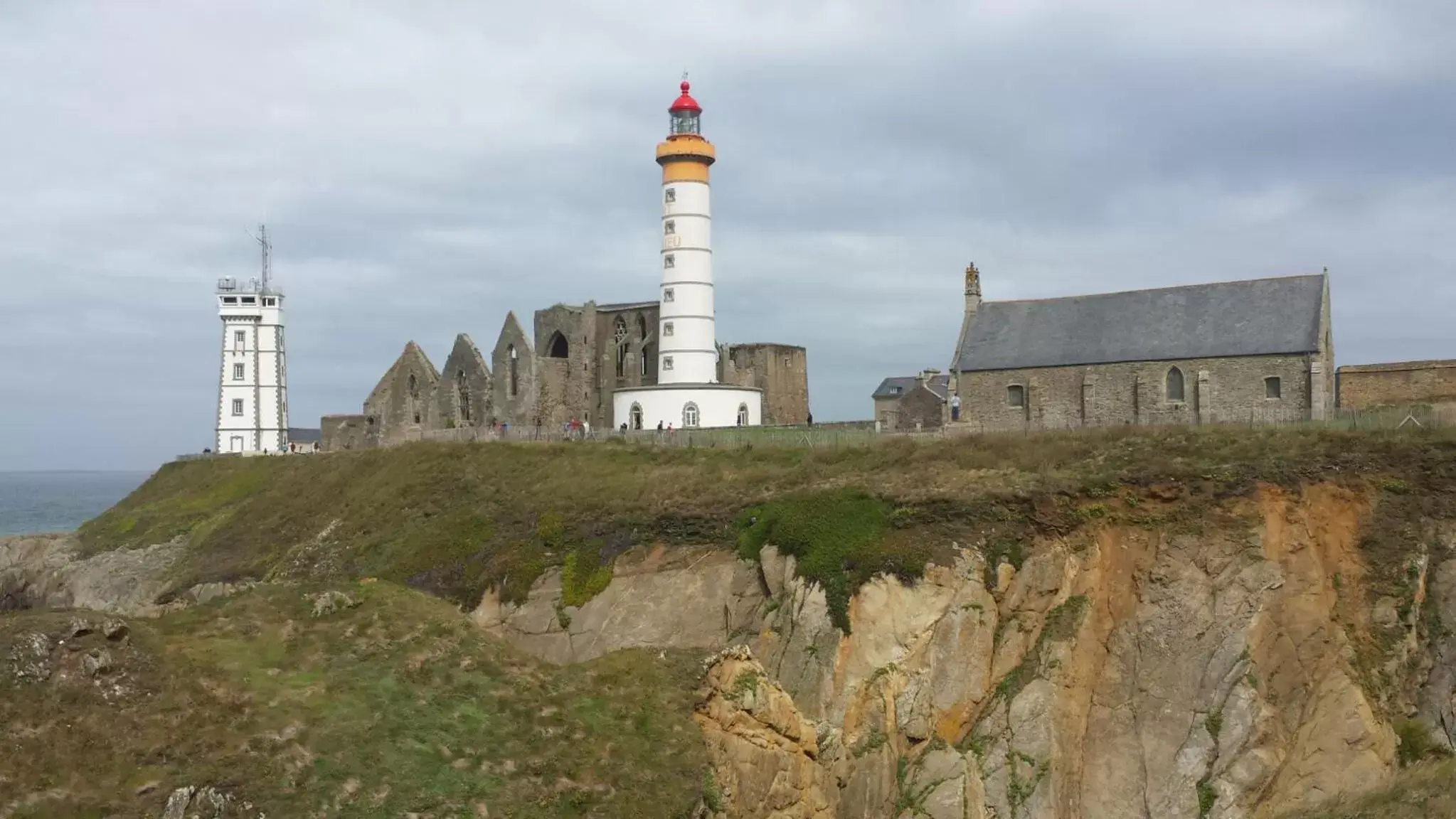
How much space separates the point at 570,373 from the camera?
2451 inches

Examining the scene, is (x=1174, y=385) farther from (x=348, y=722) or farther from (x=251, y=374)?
(x=251, y=374)

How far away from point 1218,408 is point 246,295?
57.8m

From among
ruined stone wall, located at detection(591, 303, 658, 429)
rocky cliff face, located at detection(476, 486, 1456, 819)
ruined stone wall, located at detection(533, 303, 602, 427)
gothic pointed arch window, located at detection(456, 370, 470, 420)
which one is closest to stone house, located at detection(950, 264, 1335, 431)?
rocky cliff face, located at detection(476, 486, 1456, 819)

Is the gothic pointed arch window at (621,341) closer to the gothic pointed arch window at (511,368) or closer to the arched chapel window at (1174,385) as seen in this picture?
the gothic pointed arch window at (511,368)

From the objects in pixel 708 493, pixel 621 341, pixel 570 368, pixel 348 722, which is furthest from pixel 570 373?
pixel 348 722

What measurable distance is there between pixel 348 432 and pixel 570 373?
14356 millimetres

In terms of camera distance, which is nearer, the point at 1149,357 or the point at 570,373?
the point at 1149,357

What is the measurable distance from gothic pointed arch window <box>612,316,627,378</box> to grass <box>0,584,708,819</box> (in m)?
36.2

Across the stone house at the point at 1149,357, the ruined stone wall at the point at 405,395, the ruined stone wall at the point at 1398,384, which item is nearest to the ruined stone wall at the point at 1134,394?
the stone house at the point at 1149,357

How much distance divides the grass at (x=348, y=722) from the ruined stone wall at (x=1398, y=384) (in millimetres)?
27493

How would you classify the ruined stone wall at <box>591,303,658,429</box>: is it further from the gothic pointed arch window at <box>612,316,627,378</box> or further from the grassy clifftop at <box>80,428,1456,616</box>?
the grassy clifftop at <box>80,428,1456,616</box>

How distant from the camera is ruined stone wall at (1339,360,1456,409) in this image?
40.7 metres

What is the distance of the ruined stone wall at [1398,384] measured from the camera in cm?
4066

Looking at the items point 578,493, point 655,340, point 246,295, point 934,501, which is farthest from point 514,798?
point 246,295
